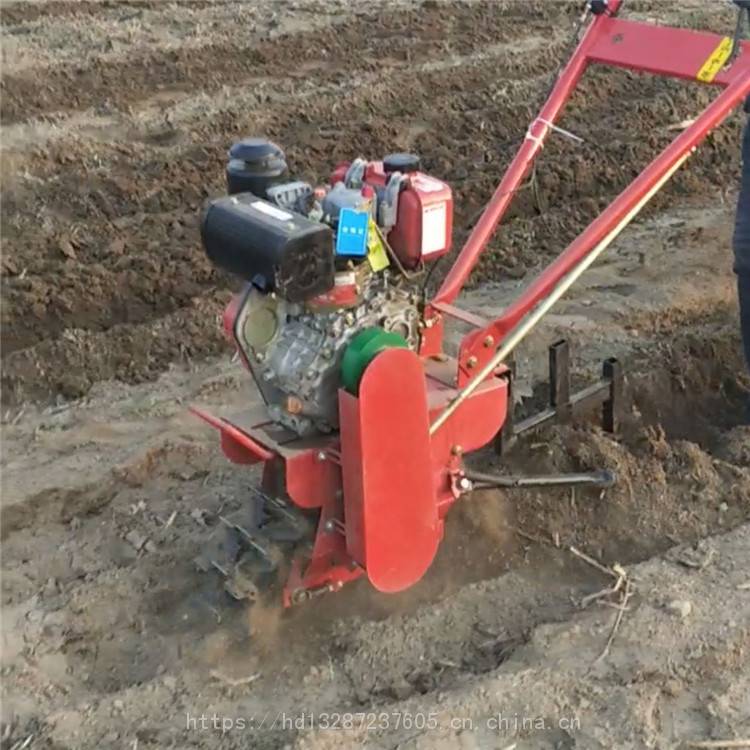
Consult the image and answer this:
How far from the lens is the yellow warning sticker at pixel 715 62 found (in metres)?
3.27

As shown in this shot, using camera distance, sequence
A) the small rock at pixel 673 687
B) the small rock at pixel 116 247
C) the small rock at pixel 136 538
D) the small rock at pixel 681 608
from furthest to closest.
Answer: the small rock at pixel 116 247 < the small rock at pixel 136 538 < the small rock at pixel 681 608 < the small rock at pixel 673 687

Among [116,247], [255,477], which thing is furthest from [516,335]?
[116,247]

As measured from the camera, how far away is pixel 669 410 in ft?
14.0

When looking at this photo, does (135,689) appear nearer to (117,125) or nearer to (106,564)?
(106,564)

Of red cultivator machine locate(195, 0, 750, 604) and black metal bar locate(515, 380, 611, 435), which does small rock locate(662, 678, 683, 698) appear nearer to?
red cultivator machine locate(195, 0, 750, 604)

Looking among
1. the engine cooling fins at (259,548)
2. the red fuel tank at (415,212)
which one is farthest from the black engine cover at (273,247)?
the engine cooling fins at (259,548)

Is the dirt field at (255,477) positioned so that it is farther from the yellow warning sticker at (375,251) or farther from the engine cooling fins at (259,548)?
the yellow warning sticker at (375,251)

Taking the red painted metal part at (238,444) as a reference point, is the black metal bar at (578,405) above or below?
below

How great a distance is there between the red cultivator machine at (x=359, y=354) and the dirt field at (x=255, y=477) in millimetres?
261

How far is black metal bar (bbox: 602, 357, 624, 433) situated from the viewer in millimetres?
3824

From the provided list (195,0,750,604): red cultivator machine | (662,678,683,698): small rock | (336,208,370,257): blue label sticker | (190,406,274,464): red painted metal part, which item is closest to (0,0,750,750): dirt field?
(662,678,683,698): small rock

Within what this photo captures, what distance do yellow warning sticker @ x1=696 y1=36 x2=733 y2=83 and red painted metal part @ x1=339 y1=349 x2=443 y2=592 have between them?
44.6 inches

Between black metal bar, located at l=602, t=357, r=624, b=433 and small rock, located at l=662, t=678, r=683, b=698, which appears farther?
black metal bar, located at l=602, t=357, r=624, b=433

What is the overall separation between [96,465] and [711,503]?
1901 mm
